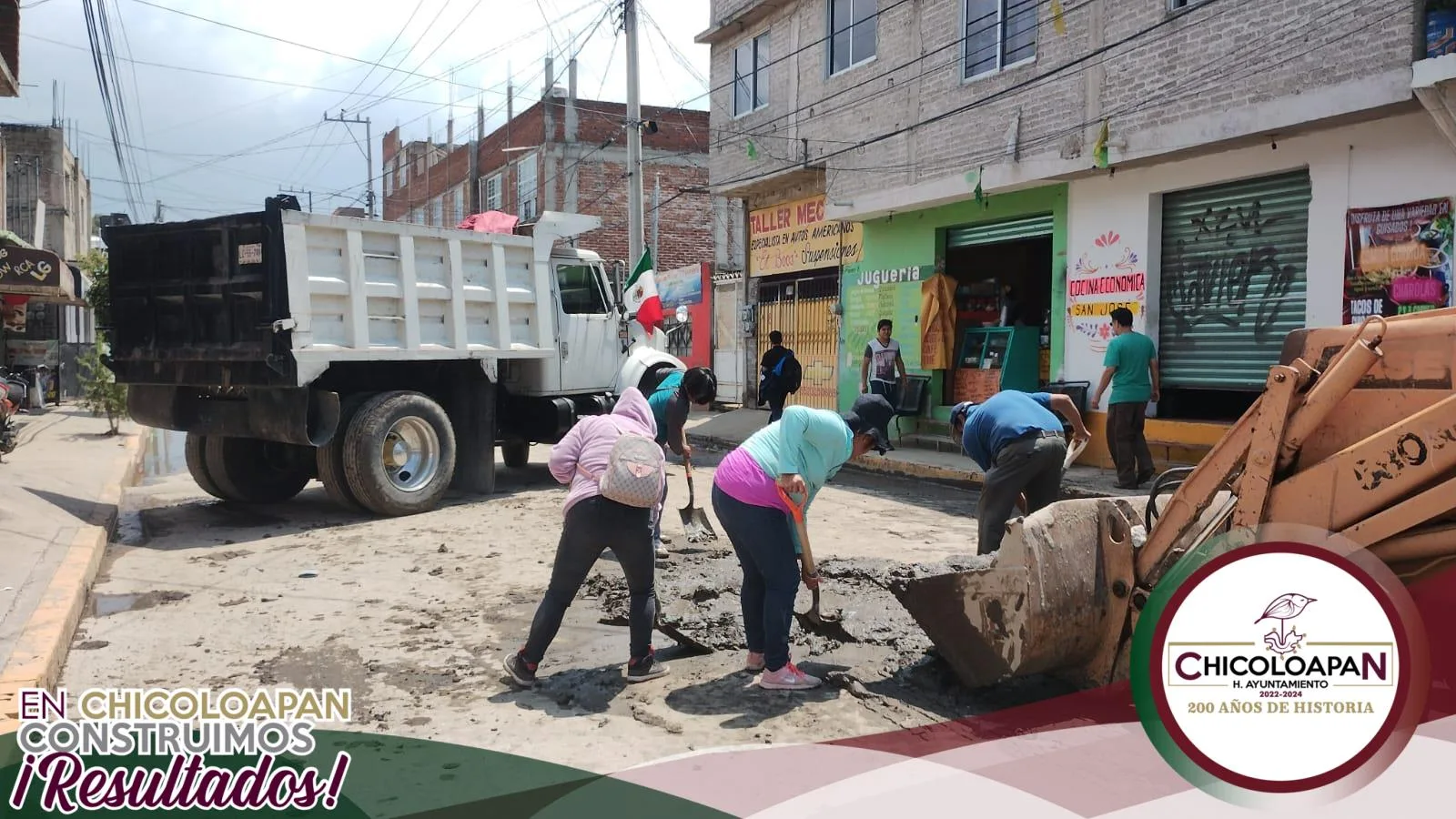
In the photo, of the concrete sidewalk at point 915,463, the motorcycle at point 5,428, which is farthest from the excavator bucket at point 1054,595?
the motorcycle at point 5,428

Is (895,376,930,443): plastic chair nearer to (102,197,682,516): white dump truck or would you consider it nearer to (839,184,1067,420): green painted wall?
(839,184,1067,420): green painted wall

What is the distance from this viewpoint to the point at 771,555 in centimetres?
430

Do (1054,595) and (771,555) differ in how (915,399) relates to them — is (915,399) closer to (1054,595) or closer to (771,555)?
(771,555)

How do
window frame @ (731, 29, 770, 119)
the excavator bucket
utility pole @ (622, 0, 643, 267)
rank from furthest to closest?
utility pole @ (622, 0, 643, 267), window frame @ (731, 29, 770, 119), the excavator bucket

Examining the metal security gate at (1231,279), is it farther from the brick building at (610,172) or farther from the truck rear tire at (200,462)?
the brick building at (610,172)

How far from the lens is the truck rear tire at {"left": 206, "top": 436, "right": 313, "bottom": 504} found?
30.7ft

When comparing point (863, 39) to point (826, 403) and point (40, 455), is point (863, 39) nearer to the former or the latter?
point (826, 403)

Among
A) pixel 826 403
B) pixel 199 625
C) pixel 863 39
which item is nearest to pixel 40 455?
pixel 199 625

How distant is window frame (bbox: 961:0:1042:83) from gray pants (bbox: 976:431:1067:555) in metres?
7.84

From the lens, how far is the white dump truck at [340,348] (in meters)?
8.19

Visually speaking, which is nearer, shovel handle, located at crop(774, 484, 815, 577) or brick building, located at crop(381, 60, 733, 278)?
shovel handle, located at crop(774, 484, 815, 577)

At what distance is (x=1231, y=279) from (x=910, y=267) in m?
5.11

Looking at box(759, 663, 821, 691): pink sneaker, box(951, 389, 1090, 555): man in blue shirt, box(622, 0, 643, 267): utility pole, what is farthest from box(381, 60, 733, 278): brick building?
box(759, 663, 821, 691): pink sneaker

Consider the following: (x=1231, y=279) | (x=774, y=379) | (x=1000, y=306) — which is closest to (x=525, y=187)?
(x=774, y=379)
